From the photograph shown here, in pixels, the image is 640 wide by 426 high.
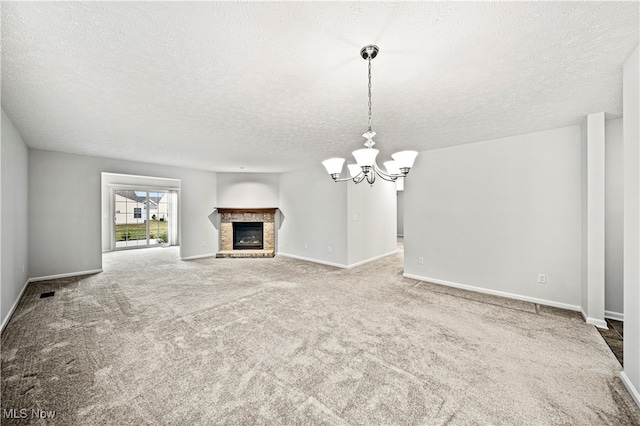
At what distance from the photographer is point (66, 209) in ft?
15.6

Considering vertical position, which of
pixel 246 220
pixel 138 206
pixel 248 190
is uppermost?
pixel 248 190

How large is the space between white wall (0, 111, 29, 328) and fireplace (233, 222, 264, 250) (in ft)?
13.5

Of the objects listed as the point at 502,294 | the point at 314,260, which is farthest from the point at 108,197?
the point at 502,294

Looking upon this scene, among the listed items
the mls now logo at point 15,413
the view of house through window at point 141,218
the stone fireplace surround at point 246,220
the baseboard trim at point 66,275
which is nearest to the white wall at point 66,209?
the baseboard trim at point 66,275

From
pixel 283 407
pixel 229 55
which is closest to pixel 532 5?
pixel 229 55

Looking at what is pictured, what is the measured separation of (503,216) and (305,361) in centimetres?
359

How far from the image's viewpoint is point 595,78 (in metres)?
2.07

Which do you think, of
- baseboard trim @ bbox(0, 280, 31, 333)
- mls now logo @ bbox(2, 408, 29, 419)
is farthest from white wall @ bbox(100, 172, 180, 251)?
mls now logo @ bbox(2, 408, 29, 419)

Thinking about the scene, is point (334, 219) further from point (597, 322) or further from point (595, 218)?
point (597, 322)

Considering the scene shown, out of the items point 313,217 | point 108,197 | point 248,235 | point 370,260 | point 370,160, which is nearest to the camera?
point 370,160

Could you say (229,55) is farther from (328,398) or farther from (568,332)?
(568,332)

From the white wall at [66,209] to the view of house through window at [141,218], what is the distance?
3359mm

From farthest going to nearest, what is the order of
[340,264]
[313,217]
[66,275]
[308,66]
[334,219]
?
1. [313,217]
2. [334,219]
3. [340,264]
4. [66,275]
5. [308,66]

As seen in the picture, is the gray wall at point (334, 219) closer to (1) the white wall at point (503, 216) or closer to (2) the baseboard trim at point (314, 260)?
(2) the baseboard trim at point (314, 260)
